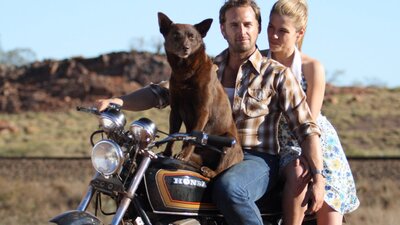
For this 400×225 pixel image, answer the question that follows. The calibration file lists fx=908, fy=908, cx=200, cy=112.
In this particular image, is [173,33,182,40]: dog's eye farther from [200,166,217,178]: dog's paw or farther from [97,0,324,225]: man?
[200,166,217,178]: dog's paw

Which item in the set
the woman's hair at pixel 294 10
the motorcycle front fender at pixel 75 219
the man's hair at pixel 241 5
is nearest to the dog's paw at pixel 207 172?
the motorcycle front fender at pixel 75 219

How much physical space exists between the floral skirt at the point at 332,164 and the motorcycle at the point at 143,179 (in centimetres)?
A: 90

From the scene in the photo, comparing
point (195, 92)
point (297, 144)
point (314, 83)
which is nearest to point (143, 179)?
point (195, 92)

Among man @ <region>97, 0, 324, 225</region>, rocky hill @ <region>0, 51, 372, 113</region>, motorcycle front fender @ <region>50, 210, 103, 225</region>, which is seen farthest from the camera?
rocky hill @ <region>0, 51, 372, 113</region>

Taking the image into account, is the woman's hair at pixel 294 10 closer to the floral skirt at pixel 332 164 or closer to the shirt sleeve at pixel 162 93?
the floral skirt at pixel 332 164

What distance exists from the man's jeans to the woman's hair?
46.5 inches

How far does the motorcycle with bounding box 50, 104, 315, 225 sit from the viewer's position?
5199 mm

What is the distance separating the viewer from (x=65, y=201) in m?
14.6

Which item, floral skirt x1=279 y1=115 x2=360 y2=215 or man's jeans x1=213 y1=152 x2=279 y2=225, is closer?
man's jeans x1=213 y1=152 x2=279 y2=225

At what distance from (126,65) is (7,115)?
7829 millimetres

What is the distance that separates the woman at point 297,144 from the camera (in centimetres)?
603

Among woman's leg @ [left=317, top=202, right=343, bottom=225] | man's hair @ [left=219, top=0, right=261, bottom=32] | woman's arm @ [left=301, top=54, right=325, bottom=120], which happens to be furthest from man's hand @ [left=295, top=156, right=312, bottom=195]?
man's hair @ [left=219, top=0, right=261, bottom=32]

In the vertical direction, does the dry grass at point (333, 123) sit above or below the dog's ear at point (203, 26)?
below

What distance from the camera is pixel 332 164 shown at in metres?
6.42
